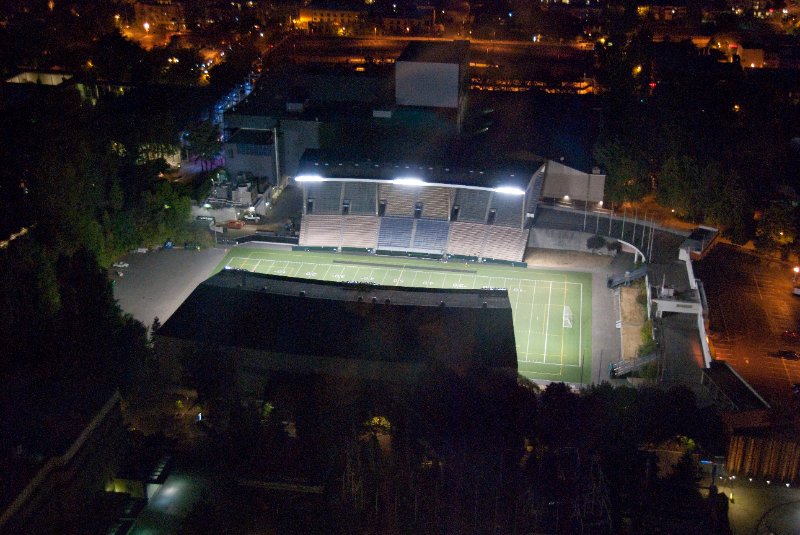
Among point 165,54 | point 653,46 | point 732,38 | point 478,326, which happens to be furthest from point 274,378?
point 732,38

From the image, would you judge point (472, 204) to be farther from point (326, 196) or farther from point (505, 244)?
point (326, 196)

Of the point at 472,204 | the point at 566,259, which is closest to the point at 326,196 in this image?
the point at 472,204

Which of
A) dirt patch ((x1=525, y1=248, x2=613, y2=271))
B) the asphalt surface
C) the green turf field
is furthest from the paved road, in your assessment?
the asphalt surface

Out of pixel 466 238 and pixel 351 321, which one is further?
pixel 466 238

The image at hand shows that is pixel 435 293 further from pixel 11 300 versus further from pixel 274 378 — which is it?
pixel 11 300

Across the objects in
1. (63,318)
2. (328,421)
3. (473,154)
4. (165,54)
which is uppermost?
(165,54)

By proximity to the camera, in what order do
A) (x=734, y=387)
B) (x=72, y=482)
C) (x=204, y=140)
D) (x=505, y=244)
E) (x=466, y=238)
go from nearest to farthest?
1. (x=72, y=482)
2. (x=734, y=387)
3. (x=505, y=244)
4. (x=466, y=238)
5. (x=204, y=140)
